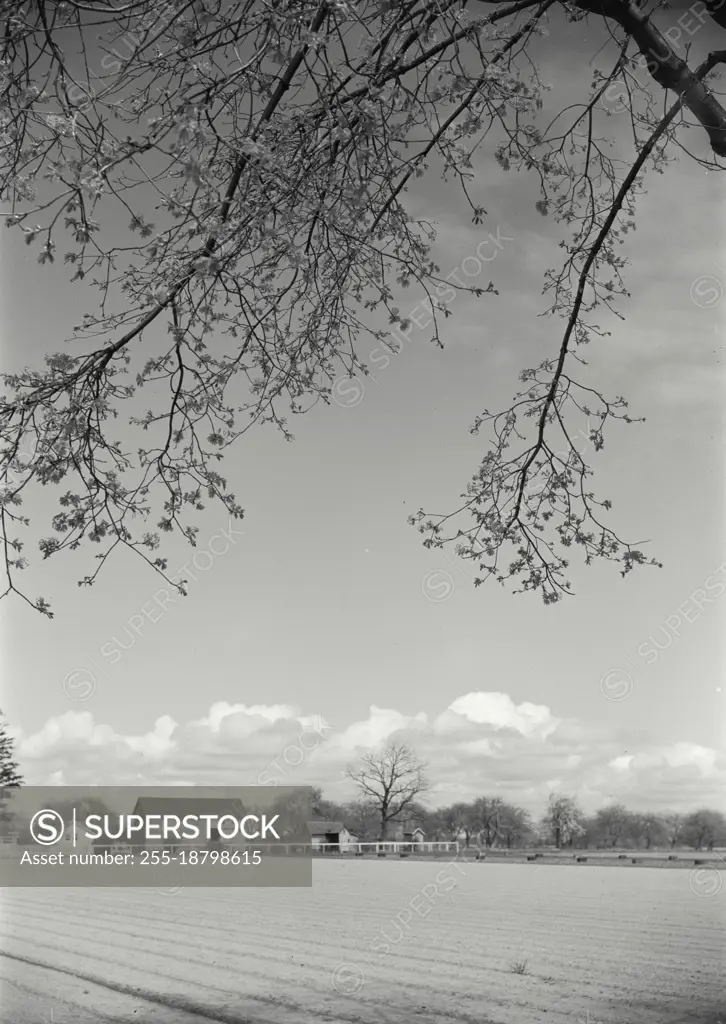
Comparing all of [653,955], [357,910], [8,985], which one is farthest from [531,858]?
[8,985]

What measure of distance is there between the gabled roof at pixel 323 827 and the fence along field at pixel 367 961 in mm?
85885

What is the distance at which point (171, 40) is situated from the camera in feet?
16.8

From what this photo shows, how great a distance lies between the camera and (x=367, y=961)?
519 inches

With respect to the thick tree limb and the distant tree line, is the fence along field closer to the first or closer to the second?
the thick tree limb

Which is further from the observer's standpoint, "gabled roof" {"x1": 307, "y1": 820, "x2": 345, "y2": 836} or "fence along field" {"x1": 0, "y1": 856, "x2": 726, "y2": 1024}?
"gabled roof" {"x1": 307, "y1": 820, "x2": 345, "y2": 836}

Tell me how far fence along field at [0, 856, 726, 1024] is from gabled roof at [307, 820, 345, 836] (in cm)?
8589

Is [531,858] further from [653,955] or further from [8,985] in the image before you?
[8,985]

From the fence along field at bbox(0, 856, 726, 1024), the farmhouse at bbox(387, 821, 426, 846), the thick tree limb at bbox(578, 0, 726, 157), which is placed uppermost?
the thick tree limb at bbox(578, 0, 726, 157)

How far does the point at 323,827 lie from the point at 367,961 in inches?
4002

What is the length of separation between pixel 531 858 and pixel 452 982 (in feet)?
170

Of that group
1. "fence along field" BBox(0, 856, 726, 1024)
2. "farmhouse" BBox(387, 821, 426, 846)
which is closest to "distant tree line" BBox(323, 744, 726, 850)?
"farmhouse" BBox(387, 821, 426, 846)

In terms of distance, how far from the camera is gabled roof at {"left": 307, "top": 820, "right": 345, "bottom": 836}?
108 m

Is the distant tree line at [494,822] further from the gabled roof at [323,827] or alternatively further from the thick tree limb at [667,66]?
the thick tree limb at [667,66]

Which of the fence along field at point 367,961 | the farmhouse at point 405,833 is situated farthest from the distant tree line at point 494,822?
the fence along field at point 367,961
